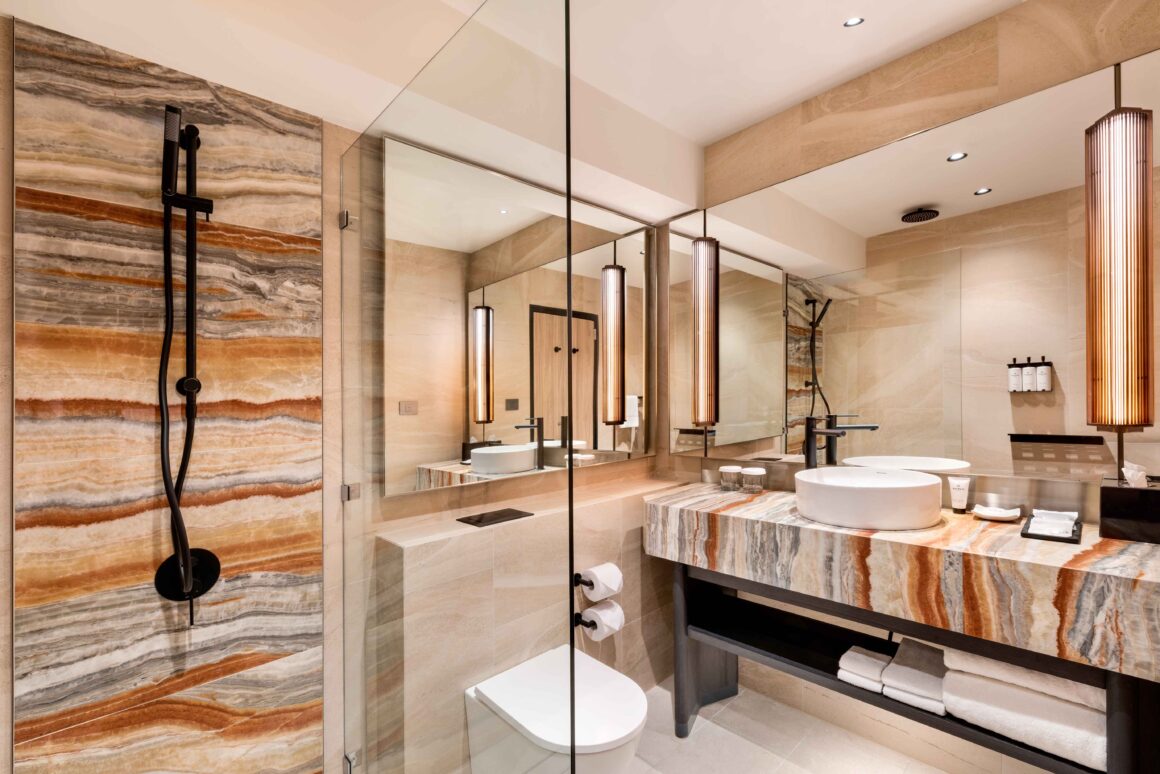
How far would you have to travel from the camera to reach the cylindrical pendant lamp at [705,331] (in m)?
2.44

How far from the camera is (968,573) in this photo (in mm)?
1360

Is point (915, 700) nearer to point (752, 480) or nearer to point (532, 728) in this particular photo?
point (752, 480)

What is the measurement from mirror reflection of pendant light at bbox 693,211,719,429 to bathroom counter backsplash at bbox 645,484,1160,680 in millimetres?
607

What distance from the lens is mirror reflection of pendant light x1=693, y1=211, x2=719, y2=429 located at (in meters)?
2.44

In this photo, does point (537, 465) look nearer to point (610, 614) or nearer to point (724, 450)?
point (610, 614)

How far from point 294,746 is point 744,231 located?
97.4 inches

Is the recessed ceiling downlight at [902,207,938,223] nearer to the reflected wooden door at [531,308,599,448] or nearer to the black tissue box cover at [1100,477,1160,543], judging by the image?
the black tissue box cover at [1100,477,1160,543]

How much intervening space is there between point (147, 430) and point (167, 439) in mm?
74

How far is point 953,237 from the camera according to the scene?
1.79m

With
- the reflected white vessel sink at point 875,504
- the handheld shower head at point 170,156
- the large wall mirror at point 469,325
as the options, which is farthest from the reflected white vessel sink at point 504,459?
the reflected white vessel sink at point 875,504

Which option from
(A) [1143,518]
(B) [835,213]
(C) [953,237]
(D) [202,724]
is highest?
(B) [835,213]

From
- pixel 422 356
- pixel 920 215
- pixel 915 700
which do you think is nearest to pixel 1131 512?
pixel 915 700

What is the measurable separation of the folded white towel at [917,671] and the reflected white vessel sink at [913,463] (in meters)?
0.60

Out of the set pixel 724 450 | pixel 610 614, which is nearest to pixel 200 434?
pixel 610 614
